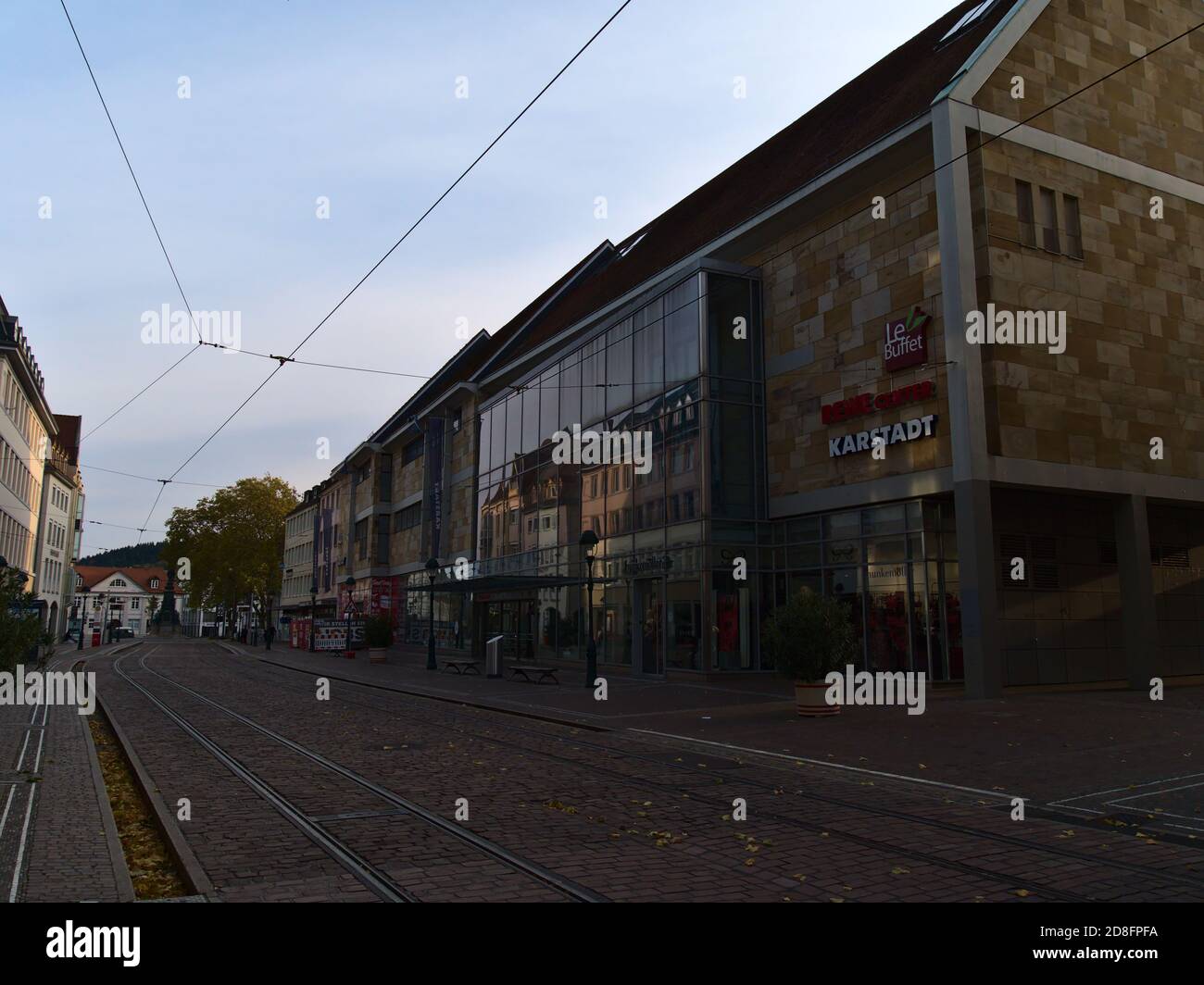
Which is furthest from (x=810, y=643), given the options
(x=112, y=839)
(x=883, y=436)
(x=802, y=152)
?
(x=802, y=152)

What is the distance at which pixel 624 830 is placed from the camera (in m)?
7.79

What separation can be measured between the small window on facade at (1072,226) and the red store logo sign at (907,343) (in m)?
4.57

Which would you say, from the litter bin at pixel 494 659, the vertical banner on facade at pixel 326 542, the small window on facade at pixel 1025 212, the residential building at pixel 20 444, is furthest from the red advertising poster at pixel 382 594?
the small window on facade at pixel 1025 212

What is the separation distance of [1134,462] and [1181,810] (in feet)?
56.1

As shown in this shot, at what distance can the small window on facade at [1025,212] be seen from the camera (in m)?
22.0

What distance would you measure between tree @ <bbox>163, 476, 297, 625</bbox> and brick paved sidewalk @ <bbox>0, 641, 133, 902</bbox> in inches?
3381

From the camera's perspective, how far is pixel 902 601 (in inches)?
898

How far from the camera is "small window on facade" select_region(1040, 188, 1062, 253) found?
73.7 ft

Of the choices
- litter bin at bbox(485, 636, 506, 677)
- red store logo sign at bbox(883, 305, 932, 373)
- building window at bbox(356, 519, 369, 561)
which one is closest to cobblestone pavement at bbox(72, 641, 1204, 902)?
red store logo sign at bbox(883, 305, 932, 373)

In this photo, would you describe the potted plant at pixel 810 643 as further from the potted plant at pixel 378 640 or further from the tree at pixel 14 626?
the potted plant at pixel 378 640

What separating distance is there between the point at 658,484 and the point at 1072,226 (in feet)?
43.7

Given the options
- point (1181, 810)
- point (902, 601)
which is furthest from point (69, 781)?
point (902, 601)

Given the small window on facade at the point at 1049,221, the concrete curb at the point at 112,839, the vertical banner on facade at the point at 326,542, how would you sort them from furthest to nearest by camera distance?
1. the vertical banner on facade at the point at 326,542
2. the small window on facade at the point at 1049,221
3. the concrete curb at the point at 112,839

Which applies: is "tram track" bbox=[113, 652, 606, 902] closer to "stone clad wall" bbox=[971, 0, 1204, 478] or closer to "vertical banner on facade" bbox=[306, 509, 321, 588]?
"stone clad wall" bbox=[971, 0, 1204, 478]
